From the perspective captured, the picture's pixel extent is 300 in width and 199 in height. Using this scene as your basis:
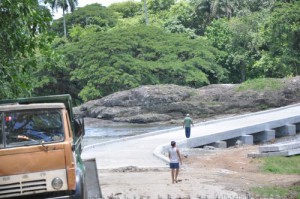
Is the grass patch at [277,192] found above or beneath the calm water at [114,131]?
above

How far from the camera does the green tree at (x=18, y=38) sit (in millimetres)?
10812

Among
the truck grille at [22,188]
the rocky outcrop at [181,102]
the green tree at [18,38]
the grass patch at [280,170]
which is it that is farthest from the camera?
the rocky outcrop at [181,102]

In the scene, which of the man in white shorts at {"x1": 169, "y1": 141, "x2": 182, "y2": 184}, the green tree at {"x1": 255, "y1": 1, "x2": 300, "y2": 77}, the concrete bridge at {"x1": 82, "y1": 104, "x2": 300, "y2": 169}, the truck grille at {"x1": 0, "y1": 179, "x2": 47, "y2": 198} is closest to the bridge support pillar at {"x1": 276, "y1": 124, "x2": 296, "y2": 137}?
the concrete bridge at {"x1": 82, "y1": 104, "x2": 300, "y2": 169}

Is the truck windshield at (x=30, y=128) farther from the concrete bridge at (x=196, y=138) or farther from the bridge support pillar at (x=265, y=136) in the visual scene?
the bridge support pillar at (x=265, y=136)

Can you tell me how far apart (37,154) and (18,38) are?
3.40 metres

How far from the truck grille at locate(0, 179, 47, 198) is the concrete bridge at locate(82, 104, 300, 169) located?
38.9 feet

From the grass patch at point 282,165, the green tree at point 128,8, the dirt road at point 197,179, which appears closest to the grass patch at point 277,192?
the dirt road at point 197,179

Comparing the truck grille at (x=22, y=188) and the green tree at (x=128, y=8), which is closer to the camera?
the truck grille at (x=22, y=188)

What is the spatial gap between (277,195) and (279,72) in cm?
4371

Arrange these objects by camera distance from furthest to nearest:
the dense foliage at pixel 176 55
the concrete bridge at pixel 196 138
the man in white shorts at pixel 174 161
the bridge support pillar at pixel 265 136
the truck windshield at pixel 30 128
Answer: the dense foliage at pixel 176 55 < the bridge support pillar at pixel 265 136 < the concrete bridge at pixel 196 138 < the man in white shorts at pixel 174 161 < the truck windshield at pixel 30 128

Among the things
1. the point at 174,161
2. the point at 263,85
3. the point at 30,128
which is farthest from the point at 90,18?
the point at 30,128

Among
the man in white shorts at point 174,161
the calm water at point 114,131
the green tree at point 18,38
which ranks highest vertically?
the green tree at point 18,38

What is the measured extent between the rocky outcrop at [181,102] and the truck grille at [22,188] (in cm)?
3891

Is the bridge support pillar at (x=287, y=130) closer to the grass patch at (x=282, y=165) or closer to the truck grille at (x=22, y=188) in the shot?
the grass patch at (x=282, y=165)
